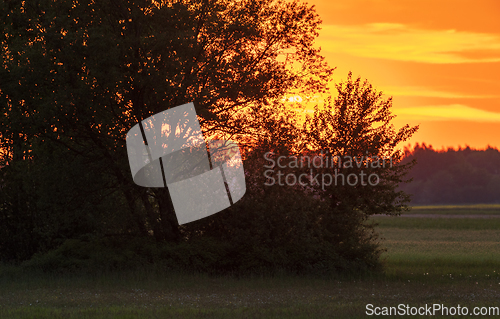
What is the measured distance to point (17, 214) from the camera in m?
26.2

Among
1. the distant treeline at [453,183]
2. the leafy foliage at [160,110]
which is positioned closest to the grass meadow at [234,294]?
the leafy foliage at [160,110]

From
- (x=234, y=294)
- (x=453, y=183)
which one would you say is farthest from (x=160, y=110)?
(x=453, y=183)

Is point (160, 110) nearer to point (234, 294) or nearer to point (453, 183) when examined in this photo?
point (234, 294)

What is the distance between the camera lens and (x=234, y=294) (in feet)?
54.9

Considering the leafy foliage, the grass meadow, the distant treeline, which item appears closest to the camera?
the grass meadow

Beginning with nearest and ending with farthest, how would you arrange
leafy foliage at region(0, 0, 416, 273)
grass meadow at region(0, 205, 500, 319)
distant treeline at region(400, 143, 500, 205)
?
grass meadow at region(0, 205, 500, 319) < leafy foliage at region(0, 0, 416, 273) < distant treeline at region(400, 143, 500, 205)

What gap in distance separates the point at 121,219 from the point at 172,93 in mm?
6018

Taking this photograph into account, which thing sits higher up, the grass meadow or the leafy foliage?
the leafy foliage

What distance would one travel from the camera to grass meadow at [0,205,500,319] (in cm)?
1341

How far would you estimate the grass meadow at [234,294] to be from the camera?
13414mm

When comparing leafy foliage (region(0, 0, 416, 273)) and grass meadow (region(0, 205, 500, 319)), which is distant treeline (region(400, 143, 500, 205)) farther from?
grass meadow (region(0, 205, 500, 319))

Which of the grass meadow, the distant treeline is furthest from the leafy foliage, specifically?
the distant treeline

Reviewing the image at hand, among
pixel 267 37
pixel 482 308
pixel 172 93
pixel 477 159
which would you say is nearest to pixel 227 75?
pixel 172 93

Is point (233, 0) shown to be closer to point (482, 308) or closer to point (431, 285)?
point (431, 285)
